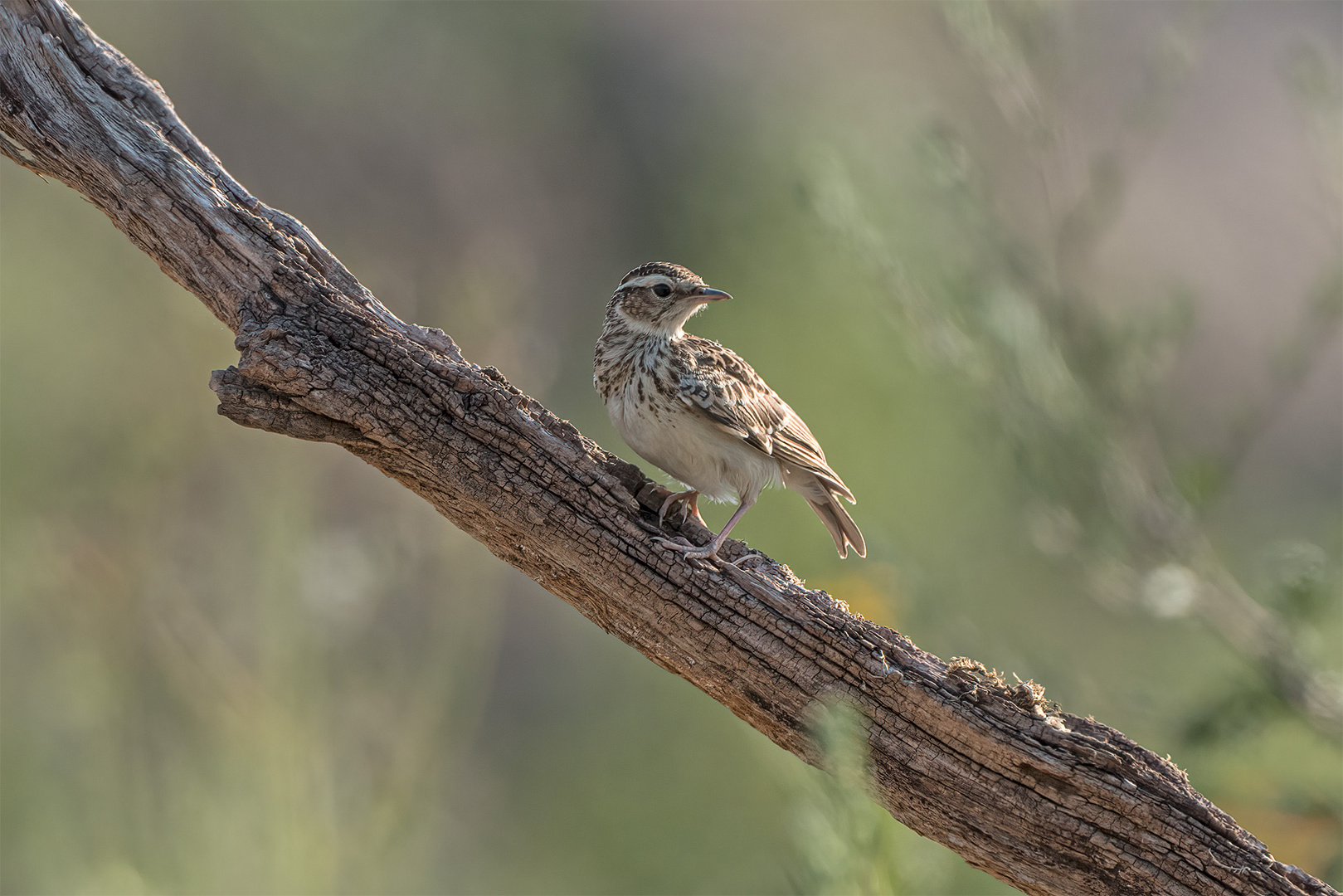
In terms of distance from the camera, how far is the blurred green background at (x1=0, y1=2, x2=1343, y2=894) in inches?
180

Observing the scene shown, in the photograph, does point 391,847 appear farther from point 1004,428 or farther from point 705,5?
point 705,5

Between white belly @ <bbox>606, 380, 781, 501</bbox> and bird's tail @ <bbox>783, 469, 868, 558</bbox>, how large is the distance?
0.23 metres

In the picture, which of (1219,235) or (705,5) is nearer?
(1219,235)

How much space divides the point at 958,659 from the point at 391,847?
11.1 ft

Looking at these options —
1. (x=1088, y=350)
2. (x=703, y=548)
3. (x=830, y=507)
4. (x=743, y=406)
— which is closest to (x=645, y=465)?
(x=830, y=507)

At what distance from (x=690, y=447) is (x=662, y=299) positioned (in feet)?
2.39

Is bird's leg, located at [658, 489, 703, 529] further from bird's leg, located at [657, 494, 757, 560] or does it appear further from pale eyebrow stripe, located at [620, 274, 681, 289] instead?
pale eyebrow stripe, located at [620, 274, 681, 289]

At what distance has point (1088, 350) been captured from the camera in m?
4.72

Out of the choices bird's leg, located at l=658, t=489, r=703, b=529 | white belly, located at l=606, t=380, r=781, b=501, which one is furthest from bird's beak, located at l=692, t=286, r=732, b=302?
bird's leg, located at l=658, t=489, r=703, b=529

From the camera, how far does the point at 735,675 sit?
3.01 metres

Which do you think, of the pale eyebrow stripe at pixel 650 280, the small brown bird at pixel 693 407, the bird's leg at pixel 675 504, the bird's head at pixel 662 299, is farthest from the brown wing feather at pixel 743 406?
the bird's leg at pixel 675 504

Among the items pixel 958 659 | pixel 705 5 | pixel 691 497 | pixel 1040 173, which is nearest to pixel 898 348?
pixel 1040 173

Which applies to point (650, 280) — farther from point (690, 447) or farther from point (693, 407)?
point (690, 447)

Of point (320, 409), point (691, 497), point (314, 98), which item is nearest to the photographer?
point (320, 409)
